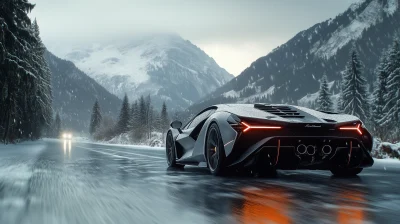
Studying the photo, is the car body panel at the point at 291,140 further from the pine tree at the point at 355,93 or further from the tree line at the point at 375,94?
the pine tree at the point at 355,93

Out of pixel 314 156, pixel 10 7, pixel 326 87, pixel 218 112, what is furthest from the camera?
pixel 326 87

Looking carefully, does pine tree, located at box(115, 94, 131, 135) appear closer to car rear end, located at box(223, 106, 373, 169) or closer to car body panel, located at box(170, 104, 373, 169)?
car body panel, located at box(170, 104, 373, 169)

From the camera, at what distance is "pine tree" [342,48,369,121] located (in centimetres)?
5300

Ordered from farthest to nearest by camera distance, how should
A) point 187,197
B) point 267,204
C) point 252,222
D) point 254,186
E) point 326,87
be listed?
point 326,87, point 254,186, point 187,197, point 267,204, point 252,222

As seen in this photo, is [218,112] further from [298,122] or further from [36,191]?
[36,191]

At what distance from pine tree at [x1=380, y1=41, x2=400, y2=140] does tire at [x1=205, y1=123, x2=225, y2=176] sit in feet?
146

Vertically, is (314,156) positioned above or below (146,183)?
above

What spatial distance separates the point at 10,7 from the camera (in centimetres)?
2223

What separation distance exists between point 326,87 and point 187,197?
50165 millimetres

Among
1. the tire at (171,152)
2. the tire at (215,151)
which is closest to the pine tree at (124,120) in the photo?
the tire at (171,152)

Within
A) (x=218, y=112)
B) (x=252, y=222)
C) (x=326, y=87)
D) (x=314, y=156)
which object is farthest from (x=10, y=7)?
(x=326, y=87)

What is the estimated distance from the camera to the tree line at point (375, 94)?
4697cm

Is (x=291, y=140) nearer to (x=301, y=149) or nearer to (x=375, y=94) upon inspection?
(x=301, y=149)

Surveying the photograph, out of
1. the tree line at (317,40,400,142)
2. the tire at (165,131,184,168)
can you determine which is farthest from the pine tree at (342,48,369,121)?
the tire at (165,131,184,168)
